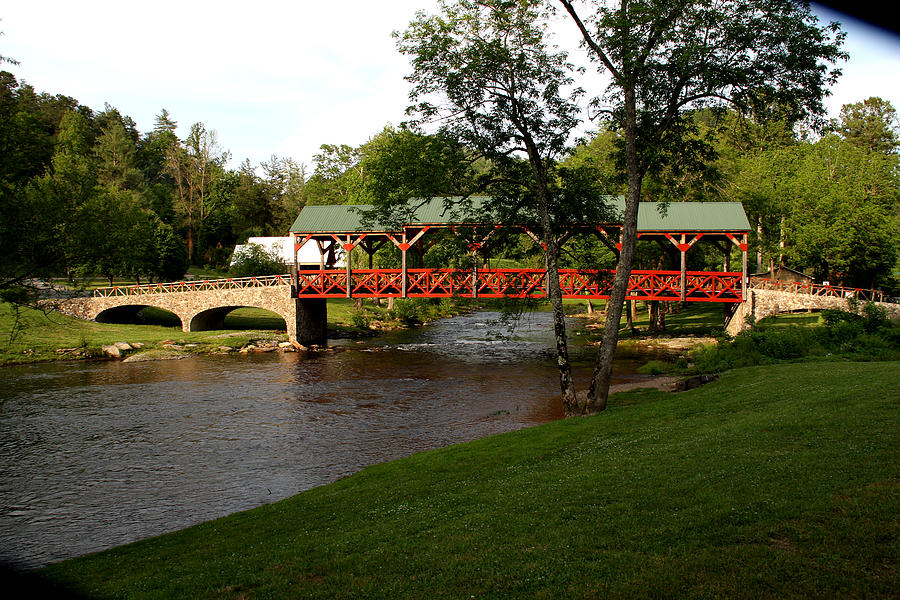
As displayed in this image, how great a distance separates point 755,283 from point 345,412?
2376cm

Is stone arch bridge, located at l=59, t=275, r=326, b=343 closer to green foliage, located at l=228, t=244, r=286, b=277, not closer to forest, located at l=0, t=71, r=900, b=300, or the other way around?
forest, located at l=0, t=71, r=900, b=300

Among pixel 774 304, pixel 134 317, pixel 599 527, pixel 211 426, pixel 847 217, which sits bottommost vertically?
pixel 211 426

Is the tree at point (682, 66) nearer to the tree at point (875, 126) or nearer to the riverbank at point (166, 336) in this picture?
the riverbank at point (166, 336)

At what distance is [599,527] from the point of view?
6.44 m

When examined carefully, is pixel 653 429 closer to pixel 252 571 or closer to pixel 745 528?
pixel 745 528

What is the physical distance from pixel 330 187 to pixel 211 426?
40.5 m

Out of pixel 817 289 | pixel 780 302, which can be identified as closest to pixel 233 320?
pixel 780 302

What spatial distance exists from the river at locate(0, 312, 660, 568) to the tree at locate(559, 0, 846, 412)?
578 centimetres

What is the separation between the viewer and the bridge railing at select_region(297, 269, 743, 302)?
96.3 feet

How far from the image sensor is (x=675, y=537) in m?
5.91

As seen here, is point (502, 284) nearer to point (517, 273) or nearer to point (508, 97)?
point (517, 273)

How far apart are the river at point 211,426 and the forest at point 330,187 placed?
444 centimetres

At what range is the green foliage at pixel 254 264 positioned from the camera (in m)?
45.3

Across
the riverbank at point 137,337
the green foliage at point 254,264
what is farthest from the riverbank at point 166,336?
the green foliage at point 254,264
